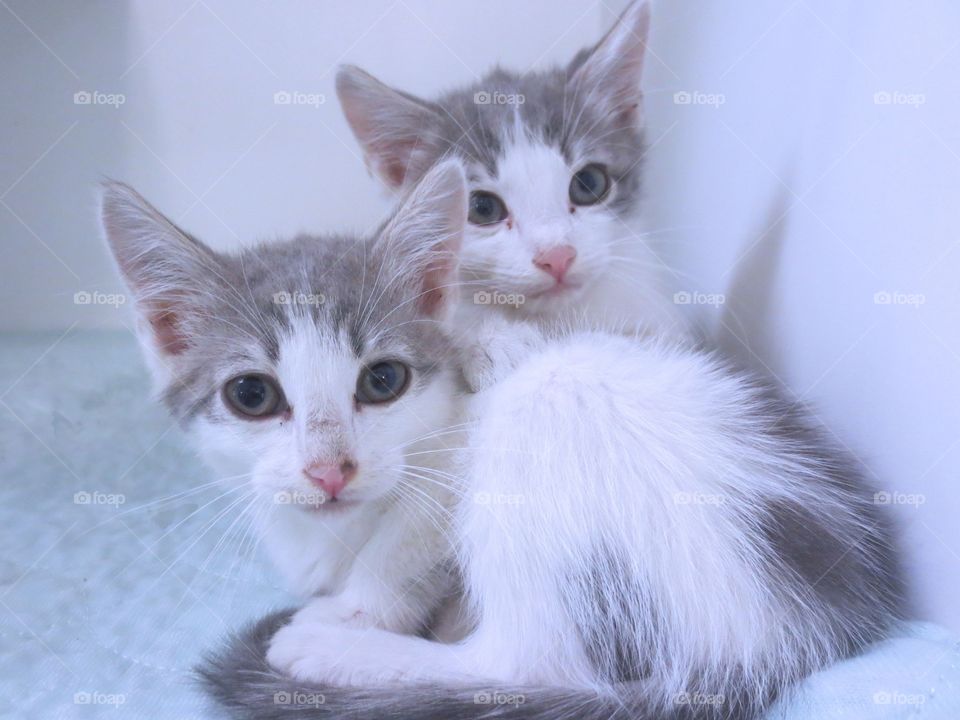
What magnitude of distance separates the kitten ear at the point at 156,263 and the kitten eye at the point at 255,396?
0.57ft

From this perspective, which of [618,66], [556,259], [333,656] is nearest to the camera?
[333,656]

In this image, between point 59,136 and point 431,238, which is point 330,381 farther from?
point 59,136

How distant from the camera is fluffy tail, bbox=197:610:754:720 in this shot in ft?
3.02

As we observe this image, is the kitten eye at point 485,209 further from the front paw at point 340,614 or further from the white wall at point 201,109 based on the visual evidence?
the front paw at point 340,614

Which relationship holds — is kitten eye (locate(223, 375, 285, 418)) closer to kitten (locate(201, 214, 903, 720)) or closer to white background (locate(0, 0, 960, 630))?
kitten (locate(201, 214, 903, 720))

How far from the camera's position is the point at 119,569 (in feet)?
5.05

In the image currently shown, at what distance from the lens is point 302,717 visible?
3.13 ft

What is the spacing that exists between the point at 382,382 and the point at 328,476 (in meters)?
0.20

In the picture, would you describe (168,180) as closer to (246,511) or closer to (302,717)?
(246,511)

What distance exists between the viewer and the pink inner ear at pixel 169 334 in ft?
4.08

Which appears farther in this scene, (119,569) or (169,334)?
(119,569)

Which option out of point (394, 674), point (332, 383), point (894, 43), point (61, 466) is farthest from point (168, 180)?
point (894, 43)

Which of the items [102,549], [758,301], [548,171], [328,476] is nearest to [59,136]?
[102,549]

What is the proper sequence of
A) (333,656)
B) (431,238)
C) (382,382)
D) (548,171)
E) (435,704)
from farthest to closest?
(548,171)
(431,238)
(382,382)
(333,656)
(435,704)
